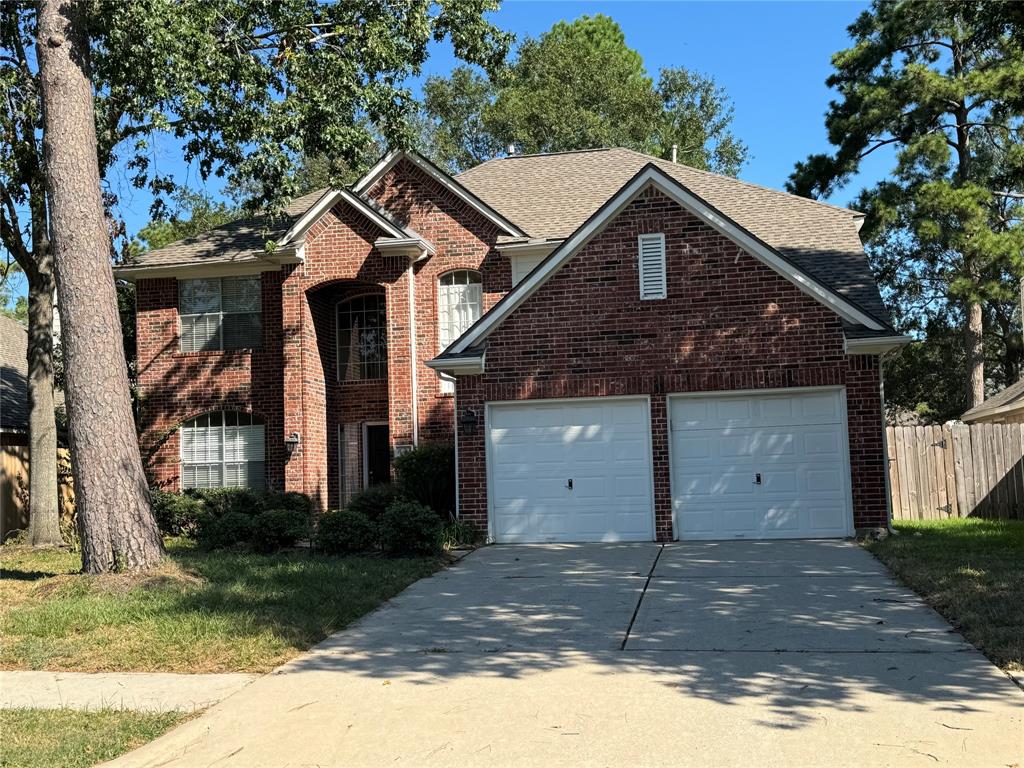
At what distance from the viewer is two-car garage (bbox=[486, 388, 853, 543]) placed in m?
14.9

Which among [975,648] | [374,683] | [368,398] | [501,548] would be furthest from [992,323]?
[374,683]

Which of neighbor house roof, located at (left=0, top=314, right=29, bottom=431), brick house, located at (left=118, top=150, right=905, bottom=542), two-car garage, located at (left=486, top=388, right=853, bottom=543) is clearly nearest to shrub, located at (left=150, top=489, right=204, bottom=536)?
neighbor house roof, located at (left=0, top=314, right=29, bottom=431)

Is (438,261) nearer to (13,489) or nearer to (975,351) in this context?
(13,489)

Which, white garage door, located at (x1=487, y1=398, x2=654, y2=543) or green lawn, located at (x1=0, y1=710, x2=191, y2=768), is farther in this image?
white garage door, located at (x1=487, y1=398, x2=654, y2=543)

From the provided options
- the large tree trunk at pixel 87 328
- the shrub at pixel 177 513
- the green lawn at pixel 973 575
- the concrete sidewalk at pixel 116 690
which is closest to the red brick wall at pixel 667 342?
the green lawn at pixel 973 575

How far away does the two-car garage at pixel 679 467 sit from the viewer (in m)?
14.9

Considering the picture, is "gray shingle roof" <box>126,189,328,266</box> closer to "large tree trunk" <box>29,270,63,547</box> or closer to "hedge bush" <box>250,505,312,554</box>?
"large tree trunk" <box>29,270,63,547</box>

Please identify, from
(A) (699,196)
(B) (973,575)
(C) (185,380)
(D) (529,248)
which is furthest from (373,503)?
(B) (973,575)

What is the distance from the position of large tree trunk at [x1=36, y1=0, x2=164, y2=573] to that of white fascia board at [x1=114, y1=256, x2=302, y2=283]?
8554 millimetres

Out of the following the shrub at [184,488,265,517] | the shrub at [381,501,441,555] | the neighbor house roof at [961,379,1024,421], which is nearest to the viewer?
the shrub at [381,501,441,555]

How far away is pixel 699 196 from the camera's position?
59.8ft

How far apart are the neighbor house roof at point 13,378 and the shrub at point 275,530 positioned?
8.84 meters

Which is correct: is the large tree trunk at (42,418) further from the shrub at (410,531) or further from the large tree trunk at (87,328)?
the shrub at (410,531)

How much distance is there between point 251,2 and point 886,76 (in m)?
22.1
